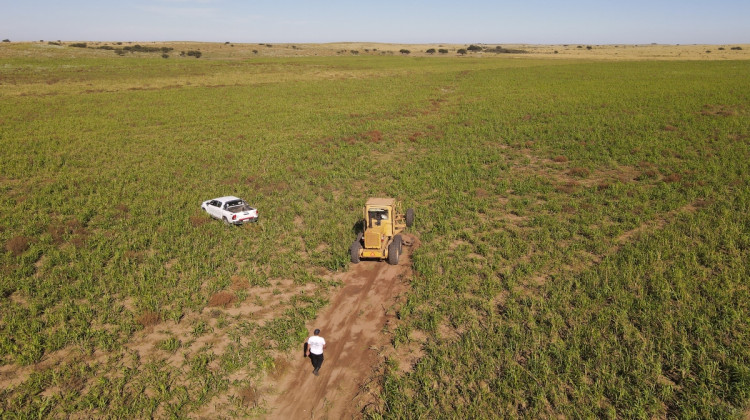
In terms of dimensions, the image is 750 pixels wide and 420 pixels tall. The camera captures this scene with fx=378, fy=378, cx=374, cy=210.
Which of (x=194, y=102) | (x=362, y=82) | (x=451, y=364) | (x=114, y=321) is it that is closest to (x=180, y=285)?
(x=114, y=321)

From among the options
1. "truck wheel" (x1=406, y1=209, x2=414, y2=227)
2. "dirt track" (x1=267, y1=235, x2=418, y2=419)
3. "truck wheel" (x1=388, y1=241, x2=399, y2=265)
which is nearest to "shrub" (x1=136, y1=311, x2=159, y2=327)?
"dirt track" (x1=267, y1=235, x2=418, y2=419)

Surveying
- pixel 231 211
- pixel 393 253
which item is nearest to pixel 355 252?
pixel 393 253

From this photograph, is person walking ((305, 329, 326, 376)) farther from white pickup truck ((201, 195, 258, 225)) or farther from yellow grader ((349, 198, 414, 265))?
white pickup truck ((201, 195, 258, 225))

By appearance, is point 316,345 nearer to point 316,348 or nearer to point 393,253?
point 316,348

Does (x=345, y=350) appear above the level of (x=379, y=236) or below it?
below

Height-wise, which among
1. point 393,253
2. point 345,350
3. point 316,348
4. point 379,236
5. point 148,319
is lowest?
point 345,350

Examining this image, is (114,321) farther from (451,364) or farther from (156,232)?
(451,364)
